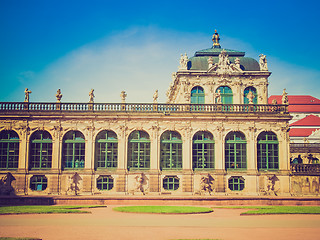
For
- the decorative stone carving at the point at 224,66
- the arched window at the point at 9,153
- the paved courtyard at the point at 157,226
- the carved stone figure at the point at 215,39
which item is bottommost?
the paved courtyard at the point at 157,226

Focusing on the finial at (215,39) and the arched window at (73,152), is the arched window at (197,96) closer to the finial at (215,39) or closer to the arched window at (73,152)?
the finial at (215,39)

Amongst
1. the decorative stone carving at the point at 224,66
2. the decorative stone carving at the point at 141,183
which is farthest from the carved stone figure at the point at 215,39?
the decorative stone carving at the point at 141,183

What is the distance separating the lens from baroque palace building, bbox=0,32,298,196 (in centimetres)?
3553

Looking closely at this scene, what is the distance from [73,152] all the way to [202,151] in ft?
43.3

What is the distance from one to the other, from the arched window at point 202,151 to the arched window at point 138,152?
4825 millimetres

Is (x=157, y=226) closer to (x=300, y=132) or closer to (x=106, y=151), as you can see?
(x=106, y=151)

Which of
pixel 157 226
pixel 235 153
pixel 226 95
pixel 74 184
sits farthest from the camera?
pixel 226 95

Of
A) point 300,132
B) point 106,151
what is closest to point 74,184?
point 106,151

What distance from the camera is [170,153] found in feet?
120

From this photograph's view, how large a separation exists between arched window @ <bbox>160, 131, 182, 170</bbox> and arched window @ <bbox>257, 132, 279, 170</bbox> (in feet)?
27.3

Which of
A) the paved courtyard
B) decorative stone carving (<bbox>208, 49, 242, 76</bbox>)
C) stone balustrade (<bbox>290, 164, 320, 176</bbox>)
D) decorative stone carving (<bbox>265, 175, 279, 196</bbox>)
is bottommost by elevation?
the paved courtyard

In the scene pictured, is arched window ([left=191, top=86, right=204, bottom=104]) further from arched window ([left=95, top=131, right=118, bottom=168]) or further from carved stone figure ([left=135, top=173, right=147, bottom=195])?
carved stone figure ([left=135, top=173, right=147, bottom=195])

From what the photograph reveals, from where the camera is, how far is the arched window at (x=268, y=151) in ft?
120

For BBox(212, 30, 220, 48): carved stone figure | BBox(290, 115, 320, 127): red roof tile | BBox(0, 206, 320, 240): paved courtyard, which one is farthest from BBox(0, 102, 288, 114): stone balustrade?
BBox(290, 115, 320, 127): red roof tile
